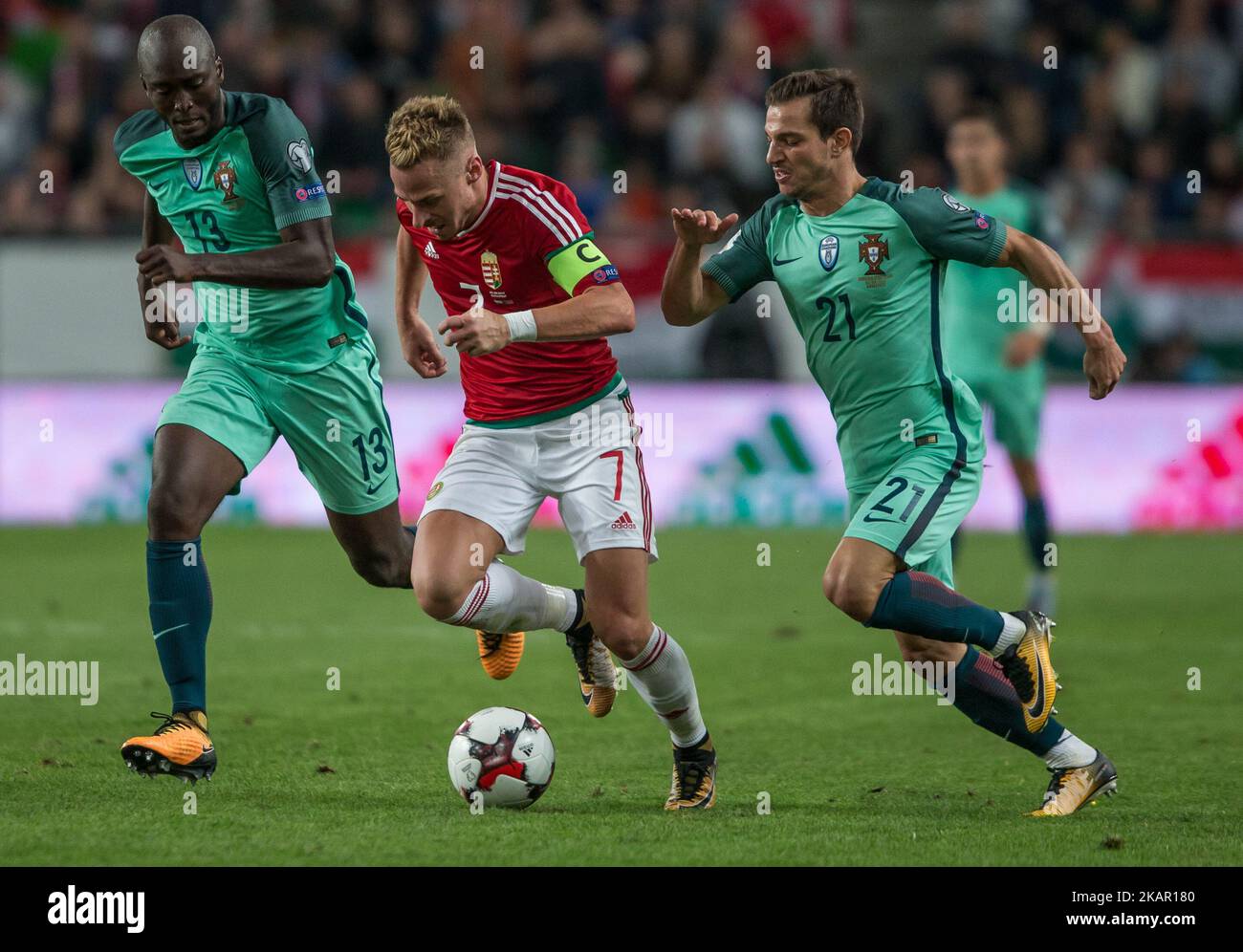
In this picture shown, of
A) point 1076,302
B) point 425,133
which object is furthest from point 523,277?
point 1076,302

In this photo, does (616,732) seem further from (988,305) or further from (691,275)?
(988,305)

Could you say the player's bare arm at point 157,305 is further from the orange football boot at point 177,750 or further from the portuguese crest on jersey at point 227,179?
the orange football boot at point 177,750

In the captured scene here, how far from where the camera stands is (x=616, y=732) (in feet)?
23.5

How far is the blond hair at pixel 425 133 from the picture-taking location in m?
5.48

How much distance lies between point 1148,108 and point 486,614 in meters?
13.4

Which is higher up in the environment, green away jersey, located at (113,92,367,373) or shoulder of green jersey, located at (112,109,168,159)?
shoulder of green jersey, located at (112,109,168,159)

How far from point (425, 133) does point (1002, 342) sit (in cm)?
550

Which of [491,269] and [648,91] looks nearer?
[491,269]

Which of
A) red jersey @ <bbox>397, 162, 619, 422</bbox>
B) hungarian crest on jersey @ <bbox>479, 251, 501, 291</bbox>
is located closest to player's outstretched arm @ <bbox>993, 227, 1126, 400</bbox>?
red jersey @ <bbox>397, 162, 619, 422</bbox>

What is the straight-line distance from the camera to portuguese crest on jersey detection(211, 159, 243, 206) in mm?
6180

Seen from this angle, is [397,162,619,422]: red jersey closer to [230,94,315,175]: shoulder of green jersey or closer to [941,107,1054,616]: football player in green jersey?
[230,94,315,175]: shoulder of green jersey

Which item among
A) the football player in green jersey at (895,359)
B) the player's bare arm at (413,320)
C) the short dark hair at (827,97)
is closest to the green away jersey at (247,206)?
the player's bare arm at (413,320)

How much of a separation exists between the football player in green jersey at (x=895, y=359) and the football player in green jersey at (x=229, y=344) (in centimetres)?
134

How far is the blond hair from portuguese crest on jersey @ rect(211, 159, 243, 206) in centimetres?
84
